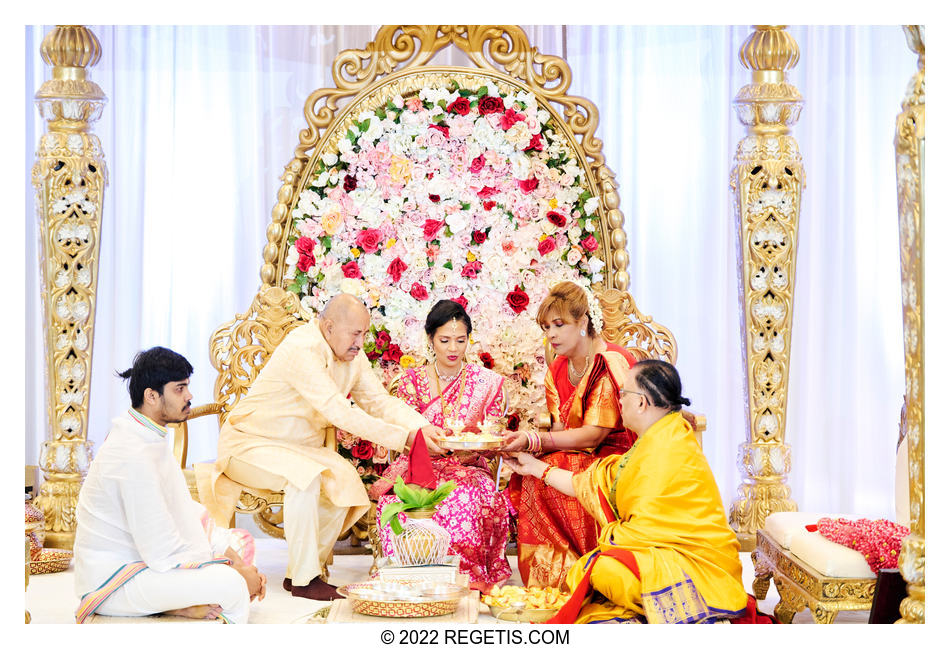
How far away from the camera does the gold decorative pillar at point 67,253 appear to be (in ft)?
19.4

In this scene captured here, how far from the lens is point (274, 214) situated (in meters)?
6.01

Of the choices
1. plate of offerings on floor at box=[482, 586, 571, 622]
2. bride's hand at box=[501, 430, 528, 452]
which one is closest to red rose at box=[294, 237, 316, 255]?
bride's hand at box=[501, 430, 528, 452]

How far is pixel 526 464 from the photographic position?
16.4 feet

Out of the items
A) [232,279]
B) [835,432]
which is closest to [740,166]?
[835,432]

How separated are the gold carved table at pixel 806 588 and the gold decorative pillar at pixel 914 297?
340 mm

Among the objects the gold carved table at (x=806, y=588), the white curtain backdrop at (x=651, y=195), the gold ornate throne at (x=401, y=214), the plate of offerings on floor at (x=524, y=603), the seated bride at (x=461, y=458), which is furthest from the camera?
the white curtain backdrop at (x=651, y=195)

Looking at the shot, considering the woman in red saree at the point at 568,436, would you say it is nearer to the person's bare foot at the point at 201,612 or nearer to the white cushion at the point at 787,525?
the white cushion at the point at 787,525

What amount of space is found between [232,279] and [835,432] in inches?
166

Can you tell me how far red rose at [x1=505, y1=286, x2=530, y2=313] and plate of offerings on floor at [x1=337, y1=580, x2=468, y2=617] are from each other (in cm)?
220

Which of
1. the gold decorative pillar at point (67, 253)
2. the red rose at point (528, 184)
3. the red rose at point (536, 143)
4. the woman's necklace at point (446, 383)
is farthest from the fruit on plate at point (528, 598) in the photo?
the gold decorative pillar at point (67, 253)

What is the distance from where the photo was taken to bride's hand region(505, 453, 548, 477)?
16.2 ft

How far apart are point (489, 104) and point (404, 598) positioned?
317 centimetres

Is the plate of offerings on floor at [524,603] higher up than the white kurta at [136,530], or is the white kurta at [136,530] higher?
the white kurta at [136,530]
